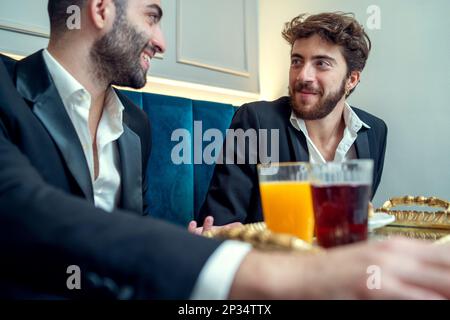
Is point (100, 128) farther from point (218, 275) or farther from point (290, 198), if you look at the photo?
point (218, 275)

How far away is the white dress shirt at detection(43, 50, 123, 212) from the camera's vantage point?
939mm

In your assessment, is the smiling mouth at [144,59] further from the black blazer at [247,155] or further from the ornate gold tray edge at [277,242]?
the ornate gold tray edge at [277,242]

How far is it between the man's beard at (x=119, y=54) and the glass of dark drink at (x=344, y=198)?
0.73 m

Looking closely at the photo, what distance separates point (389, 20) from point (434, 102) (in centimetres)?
41

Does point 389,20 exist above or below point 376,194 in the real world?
above

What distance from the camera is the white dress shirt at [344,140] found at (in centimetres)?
151

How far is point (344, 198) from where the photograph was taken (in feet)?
1.67

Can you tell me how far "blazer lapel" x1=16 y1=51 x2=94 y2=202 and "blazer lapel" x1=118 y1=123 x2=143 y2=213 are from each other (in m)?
0.17

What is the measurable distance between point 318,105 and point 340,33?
0.30 m

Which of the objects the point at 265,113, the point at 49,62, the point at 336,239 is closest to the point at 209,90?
the point at 265,113

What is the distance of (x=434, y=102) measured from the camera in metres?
A: 1.63

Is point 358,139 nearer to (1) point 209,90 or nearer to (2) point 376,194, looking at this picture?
(2) point 376,194

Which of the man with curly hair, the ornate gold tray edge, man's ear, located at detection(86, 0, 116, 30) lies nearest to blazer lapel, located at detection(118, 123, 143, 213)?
man's ear, located at detection(86, 0, 116, 30)

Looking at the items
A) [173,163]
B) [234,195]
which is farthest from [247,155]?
[173,163]
